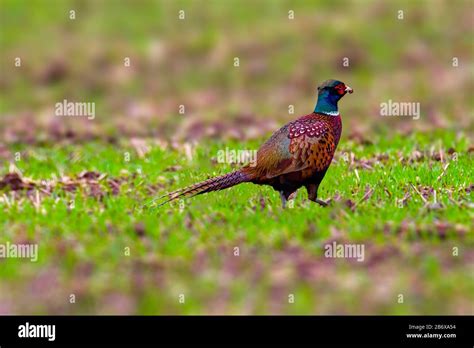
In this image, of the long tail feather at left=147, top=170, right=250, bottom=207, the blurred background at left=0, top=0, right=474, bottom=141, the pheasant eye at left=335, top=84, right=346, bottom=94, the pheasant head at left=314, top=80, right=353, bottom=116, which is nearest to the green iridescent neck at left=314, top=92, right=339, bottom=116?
the pheasant head at left=314, top=80, right=353, bottom=116

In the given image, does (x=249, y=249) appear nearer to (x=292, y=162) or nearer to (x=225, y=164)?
(x=292, y=162)

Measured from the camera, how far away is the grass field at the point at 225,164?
7680 millimetres

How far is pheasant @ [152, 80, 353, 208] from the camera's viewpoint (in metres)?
9.93

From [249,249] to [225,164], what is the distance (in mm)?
4151

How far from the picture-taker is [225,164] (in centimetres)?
1254

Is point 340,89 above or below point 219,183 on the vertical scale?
above

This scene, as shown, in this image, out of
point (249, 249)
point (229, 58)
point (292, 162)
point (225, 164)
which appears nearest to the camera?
point (249, 249)

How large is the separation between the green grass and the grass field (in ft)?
0.08

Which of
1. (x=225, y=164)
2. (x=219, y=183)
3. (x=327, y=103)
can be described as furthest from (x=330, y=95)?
(x=225, y=164)

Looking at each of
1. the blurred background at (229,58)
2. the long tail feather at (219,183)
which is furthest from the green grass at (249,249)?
the blurred background at (229,58)

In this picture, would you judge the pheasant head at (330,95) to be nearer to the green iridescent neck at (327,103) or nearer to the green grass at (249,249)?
the green iridescent neck at (327,103)
